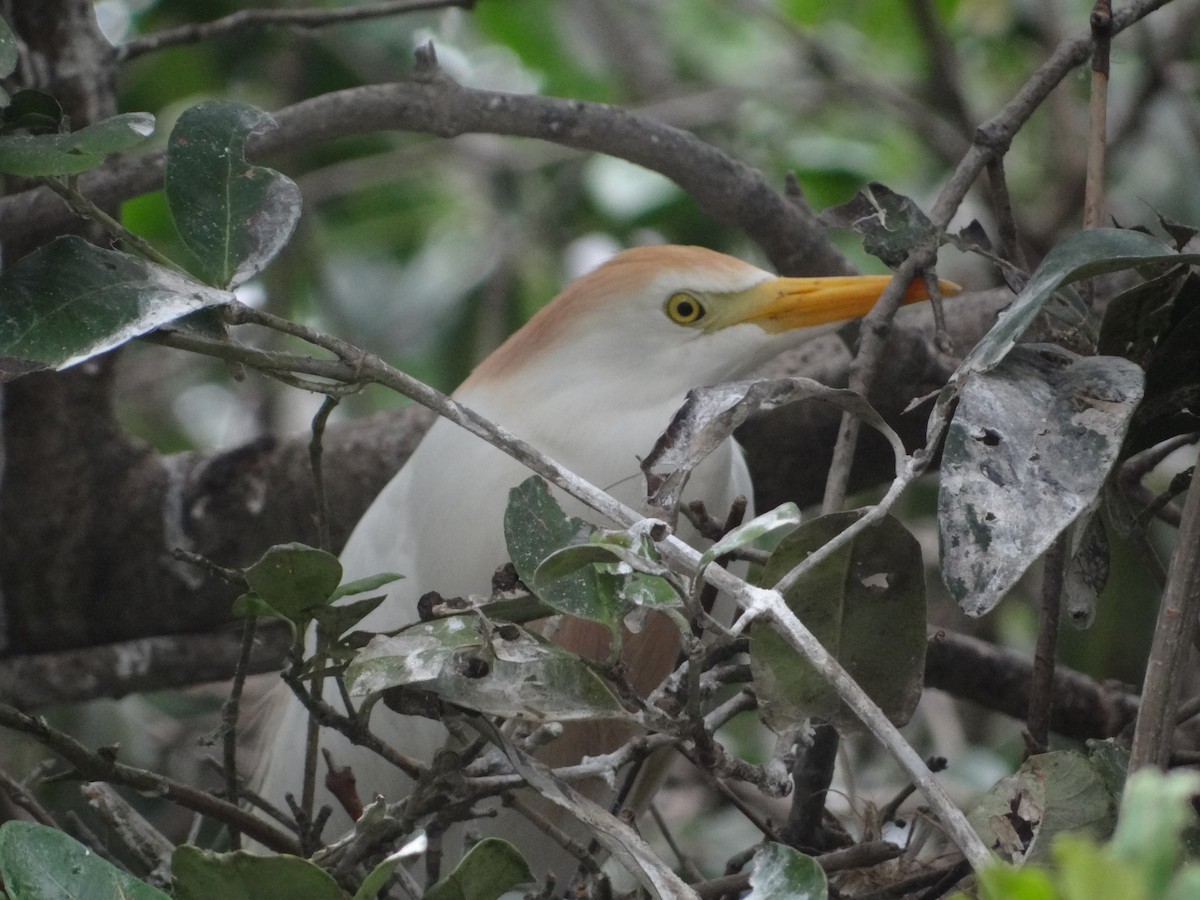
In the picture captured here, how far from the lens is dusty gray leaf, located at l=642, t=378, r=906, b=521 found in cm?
84

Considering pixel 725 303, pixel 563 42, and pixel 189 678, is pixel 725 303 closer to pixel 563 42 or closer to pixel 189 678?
pixel 189 678

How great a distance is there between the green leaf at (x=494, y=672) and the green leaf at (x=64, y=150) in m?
0.37

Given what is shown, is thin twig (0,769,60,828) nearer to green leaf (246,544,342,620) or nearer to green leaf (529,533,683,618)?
green leaf (246,544,342,620)

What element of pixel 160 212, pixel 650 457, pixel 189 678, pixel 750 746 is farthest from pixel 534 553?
pixel 160 212

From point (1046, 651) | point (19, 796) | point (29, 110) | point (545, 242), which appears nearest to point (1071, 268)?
point (1046, 651)

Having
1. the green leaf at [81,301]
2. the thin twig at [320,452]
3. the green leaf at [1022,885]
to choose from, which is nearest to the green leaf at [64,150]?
the green leaf at [81,301]

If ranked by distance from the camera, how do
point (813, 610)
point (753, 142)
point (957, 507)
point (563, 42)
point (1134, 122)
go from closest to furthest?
point (957, 507) < point (813, 610) < point (1134, 122) < point (753, 142) < point (563, 42)

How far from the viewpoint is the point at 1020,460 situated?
816 mm

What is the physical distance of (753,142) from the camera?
2889 mm

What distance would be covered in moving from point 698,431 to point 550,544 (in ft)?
0.40

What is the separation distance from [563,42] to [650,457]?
8.27ft

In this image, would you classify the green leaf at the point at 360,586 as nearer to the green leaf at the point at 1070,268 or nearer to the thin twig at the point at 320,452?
the thin twig at the point at 320,452

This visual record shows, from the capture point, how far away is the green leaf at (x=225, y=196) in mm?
926

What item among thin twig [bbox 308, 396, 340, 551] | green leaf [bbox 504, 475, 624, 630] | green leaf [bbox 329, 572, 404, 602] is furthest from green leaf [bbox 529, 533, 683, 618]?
thin twig [bbox 308, 396, 340, 551]
